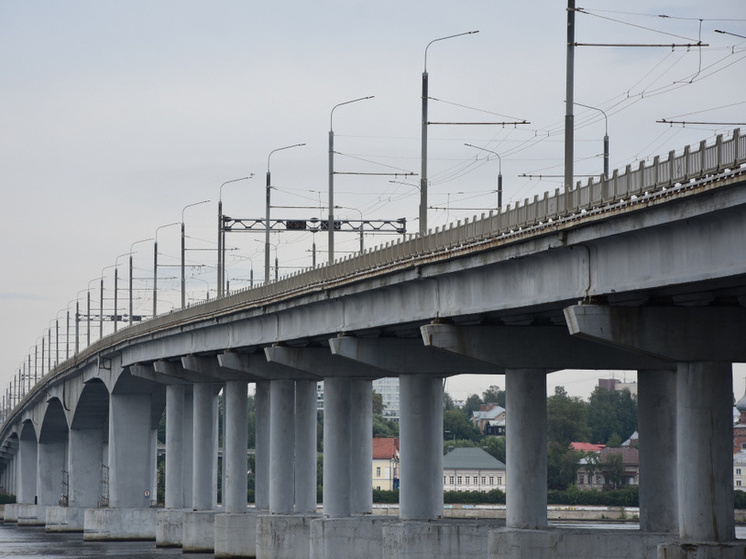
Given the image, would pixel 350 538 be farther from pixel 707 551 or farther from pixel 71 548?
pixel 71 548

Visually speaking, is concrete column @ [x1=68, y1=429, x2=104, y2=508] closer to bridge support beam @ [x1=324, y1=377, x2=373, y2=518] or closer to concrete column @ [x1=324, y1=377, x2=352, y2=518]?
bridge support beam @ [x1=324, y1=377, x2=373, y2=518]

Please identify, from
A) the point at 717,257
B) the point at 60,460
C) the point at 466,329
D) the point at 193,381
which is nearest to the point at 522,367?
the point at 466,329

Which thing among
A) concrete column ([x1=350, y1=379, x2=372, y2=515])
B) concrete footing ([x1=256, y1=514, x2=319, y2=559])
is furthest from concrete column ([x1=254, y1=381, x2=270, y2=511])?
concrete column ([x1=350, y1=379, x2=372, y2=515])

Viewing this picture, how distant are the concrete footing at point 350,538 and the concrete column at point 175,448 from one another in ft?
115

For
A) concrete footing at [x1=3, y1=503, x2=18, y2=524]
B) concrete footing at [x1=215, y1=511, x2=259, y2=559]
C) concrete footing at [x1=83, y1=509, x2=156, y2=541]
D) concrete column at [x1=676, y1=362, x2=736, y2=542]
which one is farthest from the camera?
concrete footing at [x1=3, y1=503, x2=18, y2=524]

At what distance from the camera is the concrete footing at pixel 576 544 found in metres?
44.2

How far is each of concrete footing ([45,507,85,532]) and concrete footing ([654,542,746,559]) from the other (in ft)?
316

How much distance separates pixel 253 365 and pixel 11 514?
10432 centimetres

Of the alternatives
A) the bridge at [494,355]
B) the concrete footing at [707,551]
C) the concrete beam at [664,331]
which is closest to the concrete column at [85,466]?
the bridge at [494,355]

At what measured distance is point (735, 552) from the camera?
117 ft

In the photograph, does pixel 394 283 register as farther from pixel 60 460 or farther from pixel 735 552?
pixel 60 460

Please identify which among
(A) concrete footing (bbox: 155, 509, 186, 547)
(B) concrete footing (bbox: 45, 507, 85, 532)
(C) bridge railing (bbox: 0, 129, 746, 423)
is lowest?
(B) concrete footing (bbox: 45, 507, 85, 532)

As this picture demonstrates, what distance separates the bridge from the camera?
3388cm

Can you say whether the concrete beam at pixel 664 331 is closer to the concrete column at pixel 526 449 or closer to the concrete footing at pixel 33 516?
the concrete column at pixel 526 449
